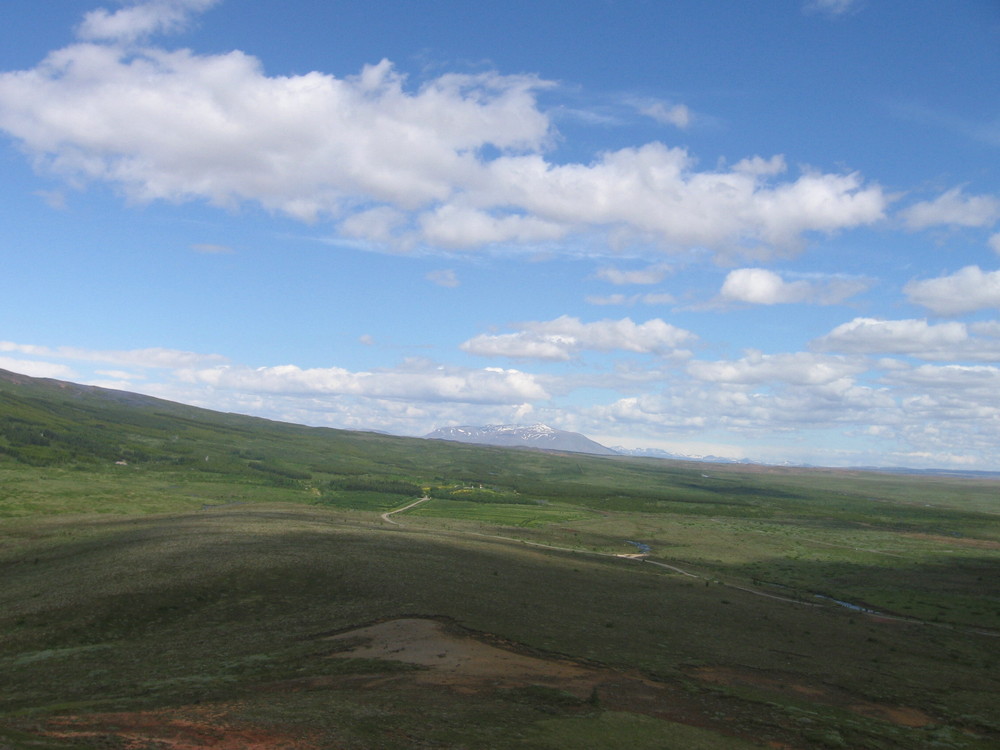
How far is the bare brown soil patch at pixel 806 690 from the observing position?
117 feet

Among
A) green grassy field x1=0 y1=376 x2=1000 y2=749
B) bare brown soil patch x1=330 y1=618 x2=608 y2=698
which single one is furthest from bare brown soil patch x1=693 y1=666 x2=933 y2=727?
bare brown soil patch x1=330 y1=618 x2=608 y2=698

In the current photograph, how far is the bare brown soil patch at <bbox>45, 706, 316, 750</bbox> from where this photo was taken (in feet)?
78.8

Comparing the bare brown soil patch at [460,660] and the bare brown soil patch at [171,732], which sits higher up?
the bare brown soil patch at [171,732]

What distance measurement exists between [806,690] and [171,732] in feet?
111

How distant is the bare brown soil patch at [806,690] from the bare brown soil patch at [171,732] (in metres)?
25.7

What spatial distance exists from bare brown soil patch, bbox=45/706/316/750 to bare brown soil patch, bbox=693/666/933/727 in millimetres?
25671

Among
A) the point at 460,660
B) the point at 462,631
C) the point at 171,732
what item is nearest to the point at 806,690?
the point at 460,660

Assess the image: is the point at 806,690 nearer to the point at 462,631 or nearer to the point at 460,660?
the point at 460,660

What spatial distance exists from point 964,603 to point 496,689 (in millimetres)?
73911

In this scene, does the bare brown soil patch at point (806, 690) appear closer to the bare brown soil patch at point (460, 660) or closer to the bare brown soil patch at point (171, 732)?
the bare brown soil patch at point (460, 660)

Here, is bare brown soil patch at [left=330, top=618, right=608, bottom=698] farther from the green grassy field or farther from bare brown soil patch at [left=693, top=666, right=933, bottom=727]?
bare brown soil patch at [left=693, top=666, right=933, bottom=727]

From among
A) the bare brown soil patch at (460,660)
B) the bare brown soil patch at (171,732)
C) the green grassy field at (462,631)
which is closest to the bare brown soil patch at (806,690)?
the green grassy field at (462,631)

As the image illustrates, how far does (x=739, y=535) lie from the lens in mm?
144750

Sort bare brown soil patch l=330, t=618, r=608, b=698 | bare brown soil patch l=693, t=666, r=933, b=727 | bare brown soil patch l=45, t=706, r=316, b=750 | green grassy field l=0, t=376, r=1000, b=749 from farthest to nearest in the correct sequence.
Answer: bare brown soil patch l=693, t=666, r=933, b=727
bare brown soil patch l=330, t=618, r=608, b=698
green grassy field l=0, t=376, r=1000, b=749
bare brown soil patch l=45, t=706, r=316, b=750
